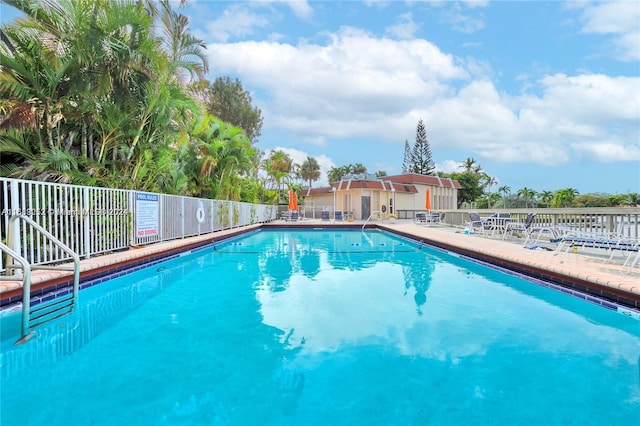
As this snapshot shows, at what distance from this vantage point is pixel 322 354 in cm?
311

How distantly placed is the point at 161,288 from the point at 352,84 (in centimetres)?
1366

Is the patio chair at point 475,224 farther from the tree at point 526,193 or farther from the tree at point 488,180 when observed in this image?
the tree at point 526,193

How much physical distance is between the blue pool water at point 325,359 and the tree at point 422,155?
3958cm

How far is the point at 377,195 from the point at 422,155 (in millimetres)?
20520

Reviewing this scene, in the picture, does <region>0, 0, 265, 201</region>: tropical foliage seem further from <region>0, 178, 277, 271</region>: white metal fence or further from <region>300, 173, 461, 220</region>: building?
<region>300, 173, 461, 220</region>: building

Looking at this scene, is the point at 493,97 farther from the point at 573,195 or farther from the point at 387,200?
the point at 573,195

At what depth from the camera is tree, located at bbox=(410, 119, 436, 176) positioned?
143 feet

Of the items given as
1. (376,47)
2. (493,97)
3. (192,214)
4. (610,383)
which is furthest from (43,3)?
(493,97)

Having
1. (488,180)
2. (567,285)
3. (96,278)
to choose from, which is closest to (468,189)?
(488,180)

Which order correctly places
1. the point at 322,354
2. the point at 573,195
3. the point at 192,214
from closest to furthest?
the point at 322,354
the point at 192,214
the point at 573,195

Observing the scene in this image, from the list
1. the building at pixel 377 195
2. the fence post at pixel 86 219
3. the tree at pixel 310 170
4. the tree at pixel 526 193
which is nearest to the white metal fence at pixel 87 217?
the fence post at pixel 86 219

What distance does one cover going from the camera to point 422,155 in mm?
43812

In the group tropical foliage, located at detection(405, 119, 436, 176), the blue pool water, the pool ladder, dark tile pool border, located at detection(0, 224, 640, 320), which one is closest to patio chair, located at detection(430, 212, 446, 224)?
dark tile pool border, located at detection(0, 224, 640, 320)

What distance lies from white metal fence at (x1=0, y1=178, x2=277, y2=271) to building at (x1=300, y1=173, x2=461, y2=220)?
14.8m
